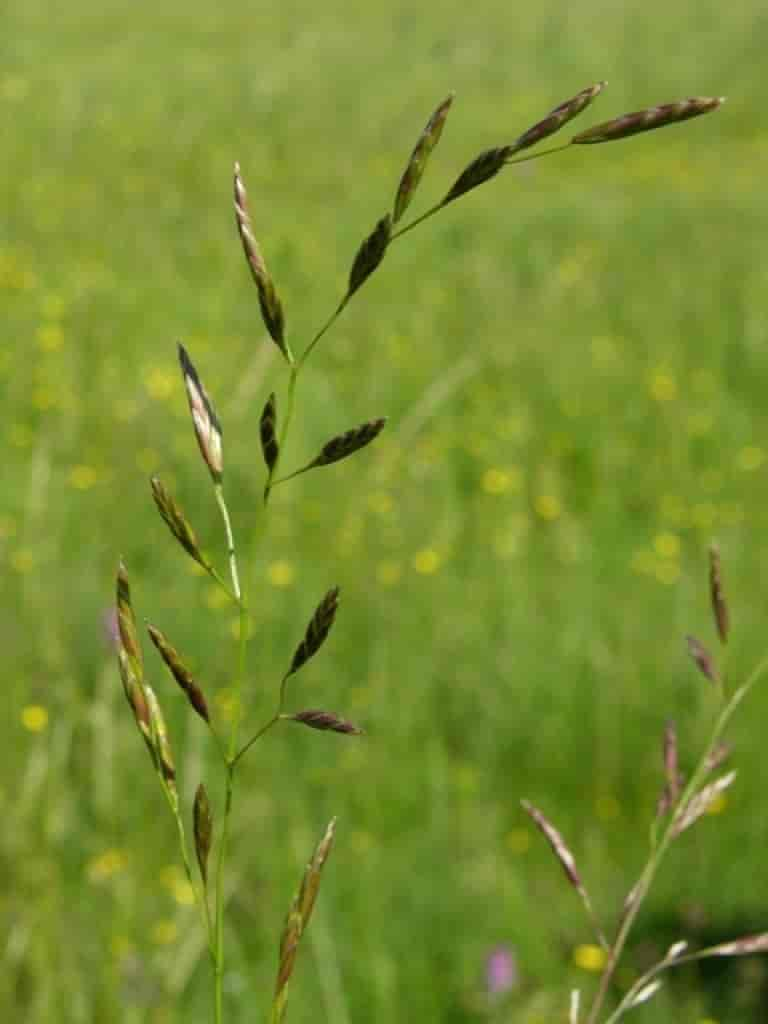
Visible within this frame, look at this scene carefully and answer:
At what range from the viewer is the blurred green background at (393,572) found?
1895 millimetres

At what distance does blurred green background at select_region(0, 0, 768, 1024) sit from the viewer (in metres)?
1.89

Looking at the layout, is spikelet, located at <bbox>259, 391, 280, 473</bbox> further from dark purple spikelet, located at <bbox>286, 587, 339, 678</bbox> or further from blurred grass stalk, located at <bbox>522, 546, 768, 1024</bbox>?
blurred grass stalk, located at <bbox>522, 546, 768, 1024</bbox>

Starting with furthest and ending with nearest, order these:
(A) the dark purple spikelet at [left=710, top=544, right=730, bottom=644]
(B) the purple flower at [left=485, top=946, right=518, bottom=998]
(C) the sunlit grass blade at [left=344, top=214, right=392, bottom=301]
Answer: (B) the purple flower at [left=485, top=946, right=518, bottom=998] < (A) the dark purple spikelet at [left=710, top=544, right=730, bottom=644] < (C) the sunlit grass blade at [left=344, top=214, right=392, bottom=301]

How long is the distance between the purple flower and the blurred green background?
3cm

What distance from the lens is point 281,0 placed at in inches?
651

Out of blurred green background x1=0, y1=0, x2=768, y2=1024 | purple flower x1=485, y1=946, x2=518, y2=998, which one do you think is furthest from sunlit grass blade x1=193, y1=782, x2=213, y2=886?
purple flower x1=485, y1=946, x2=518, y2=998

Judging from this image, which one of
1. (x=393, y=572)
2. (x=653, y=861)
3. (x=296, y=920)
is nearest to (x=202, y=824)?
(x=296, y=920)

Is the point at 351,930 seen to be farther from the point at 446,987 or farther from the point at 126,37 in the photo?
the point at 126,37

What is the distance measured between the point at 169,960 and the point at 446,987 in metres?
0.45

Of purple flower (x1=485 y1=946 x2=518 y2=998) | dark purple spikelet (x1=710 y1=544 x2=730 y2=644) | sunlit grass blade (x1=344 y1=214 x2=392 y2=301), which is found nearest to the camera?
sunlit grass blade (x1=344 y1=214 x2=392 y2=301)

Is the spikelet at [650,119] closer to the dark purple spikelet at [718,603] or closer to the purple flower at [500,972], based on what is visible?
the dark purple spikelet at [718,603]

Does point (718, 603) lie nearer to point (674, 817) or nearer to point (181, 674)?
point (674, 817)

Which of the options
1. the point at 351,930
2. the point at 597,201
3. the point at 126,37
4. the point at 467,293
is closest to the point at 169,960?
the point at 351,930

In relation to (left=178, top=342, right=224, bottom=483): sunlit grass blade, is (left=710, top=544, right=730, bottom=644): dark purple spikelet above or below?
below
